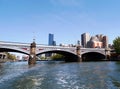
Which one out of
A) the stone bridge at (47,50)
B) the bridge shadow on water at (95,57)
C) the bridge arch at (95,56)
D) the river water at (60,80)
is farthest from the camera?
the bridge shadow on water at (95,57)

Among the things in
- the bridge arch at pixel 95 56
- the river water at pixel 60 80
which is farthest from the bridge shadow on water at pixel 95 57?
the river water at pixel 60 80

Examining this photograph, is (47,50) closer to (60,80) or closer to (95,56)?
(95,56)

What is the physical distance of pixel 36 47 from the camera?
9706 centimetres

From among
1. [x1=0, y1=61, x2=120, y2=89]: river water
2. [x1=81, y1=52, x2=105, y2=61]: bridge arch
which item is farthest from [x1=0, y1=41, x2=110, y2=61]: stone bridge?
[x1=0, y1=61, x2=120, y2=89]: river water

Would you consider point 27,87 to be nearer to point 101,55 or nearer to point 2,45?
point 2,45

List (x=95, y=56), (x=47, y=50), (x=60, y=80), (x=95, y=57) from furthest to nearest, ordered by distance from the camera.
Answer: (x=95, y=56), (x=95, y=57), (x=47, y=50), (x=60, y=80)

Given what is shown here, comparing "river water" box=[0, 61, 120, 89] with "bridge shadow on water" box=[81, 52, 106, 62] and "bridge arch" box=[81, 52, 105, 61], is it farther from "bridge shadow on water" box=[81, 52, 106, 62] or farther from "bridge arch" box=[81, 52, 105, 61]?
"bridge shadow on water" box=[81, 52, 106, 62]

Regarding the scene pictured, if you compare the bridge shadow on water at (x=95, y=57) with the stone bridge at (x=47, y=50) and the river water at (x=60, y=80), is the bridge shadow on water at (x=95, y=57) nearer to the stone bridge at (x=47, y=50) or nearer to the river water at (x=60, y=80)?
the stone bridge at (x=47, y=50)

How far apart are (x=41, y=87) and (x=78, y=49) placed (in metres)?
99.0

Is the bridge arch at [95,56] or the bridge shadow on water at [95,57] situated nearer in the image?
the bridge arch at [95,56]

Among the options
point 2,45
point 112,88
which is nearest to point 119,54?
point 2,45

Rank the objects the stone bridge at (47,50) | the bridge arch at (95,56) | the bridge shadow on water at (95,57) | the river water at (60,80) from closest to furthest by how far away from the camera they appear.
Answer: the river water at (60,80), the stone bridge at (47,50), the bridge arch at (95,56), the bridge shadow on water at (95,57)

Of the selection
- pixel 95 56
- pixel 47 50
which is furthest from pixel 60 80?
pixel 95 56

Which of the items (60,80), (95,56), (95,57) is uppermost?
(95,56)
